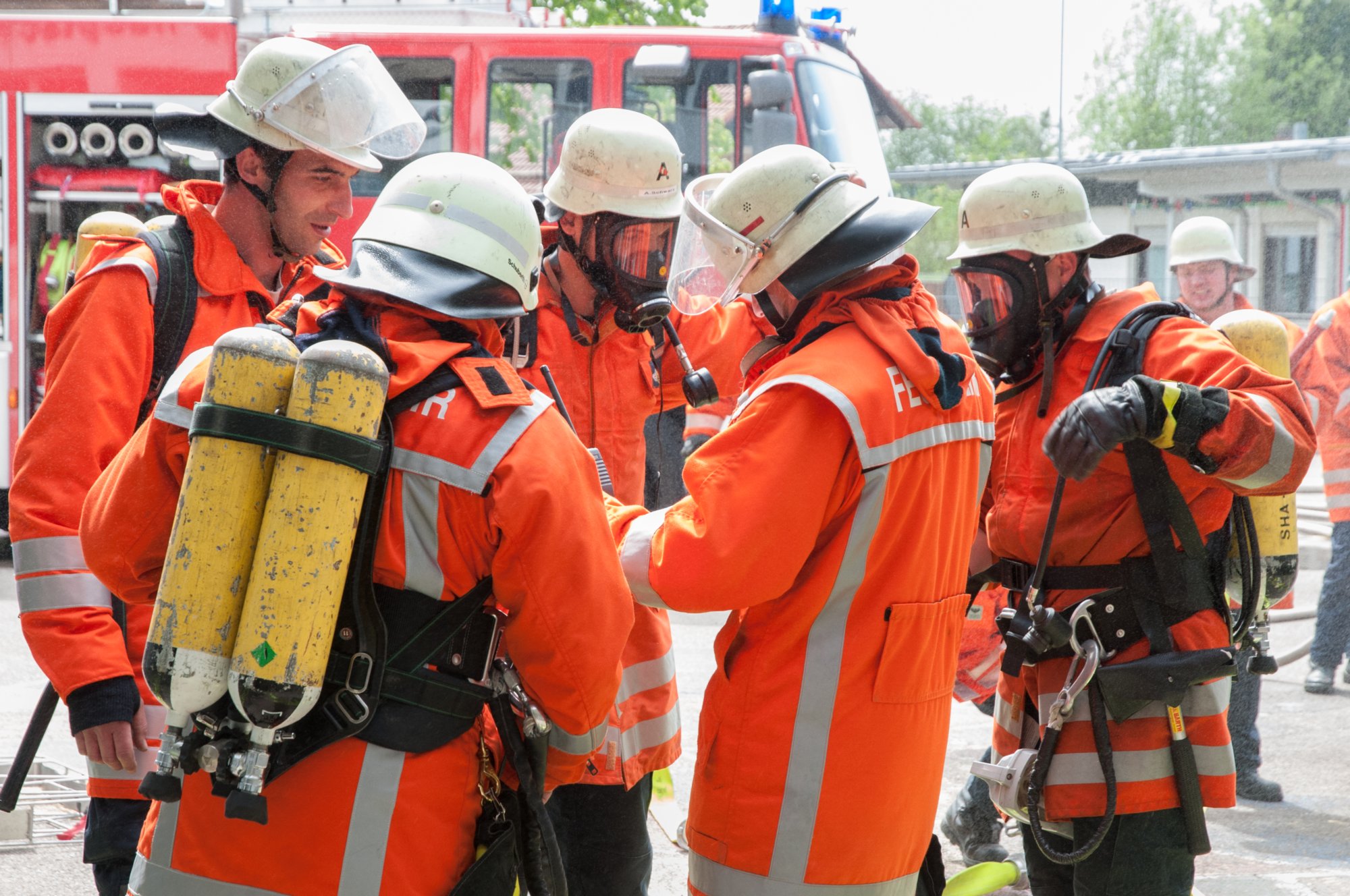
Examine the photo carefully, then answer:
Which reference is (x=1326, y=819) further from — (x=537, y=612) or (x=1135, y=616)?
(x=537, y=612)

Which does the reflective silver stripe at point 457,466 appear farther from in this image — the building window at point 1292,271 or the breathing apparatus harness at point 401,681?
the building window at point 1292,271

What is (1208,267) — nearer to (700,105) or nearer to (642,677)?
(700,105)

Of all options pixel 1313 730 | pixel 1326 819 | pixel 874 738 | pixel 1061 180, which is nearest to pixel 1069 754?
pixel 874 738

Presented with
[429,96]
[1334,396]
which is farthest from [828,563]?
[429,96]

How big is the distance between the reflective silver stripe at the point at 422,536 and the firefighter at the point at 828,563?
0.50 m

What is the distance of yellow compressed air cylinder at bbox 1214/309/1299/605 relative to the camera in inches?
148

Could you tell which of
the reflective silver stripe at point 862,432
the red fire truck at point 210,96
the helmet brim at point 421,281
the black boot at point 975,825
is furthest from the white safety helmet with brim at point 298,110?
the red fire truck at point 210,96

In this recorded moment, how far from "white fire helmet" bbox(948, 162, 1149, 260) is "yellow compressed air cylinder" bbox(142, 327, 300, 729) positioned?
1.92 metres

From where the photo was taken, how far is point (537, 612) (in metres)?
2.01

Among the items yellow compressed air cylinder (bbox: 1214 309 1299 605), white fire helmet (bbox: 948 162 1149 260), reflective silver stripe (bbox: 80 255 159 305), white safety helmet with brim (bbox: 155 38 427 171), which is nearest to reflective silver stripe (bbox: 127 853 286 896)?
reflective silver stripe (bbox: 80 255 159 305)

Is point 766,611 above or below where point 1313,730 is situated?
above

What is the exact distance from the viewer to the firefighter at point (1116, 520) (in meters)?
2.71

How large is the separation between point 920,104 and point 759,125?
6338cm

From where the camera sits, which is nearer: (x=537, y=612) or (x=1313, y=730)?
(x=537, y=612)
